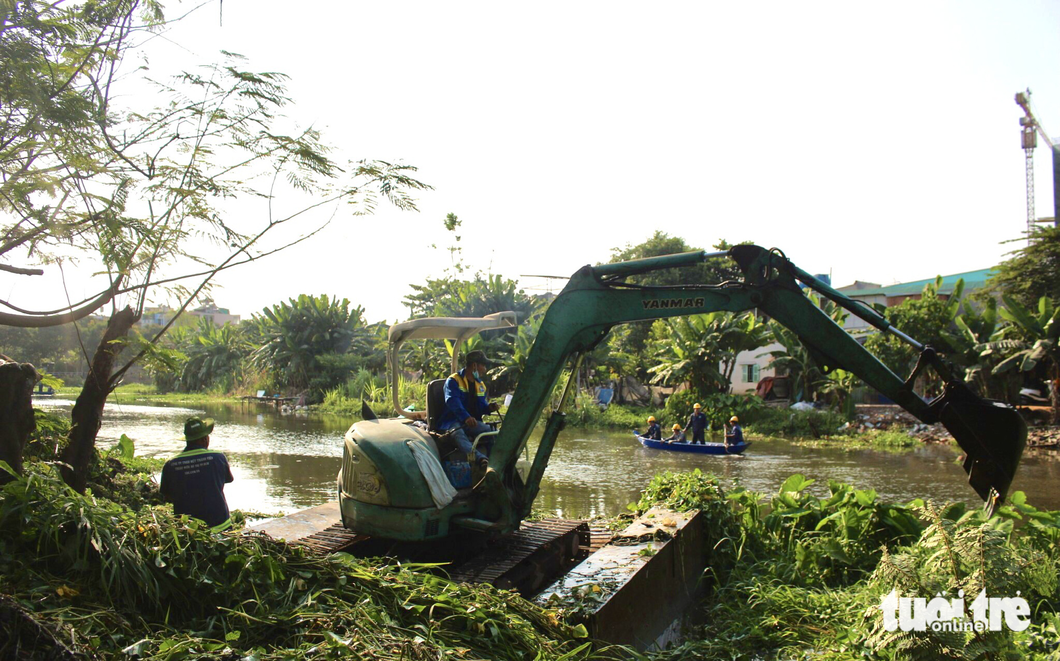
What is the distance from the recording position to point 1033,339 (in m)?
20.6

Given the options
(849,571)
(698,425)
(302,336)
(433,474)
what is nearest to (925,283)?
(698,425)

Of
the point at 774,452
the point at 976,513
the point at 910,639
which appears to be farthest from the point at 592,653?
the point at 774,452

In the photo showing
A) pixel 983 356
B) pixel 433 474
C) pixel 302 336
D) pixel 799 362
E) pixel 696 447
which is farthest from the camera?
pixel 302 336

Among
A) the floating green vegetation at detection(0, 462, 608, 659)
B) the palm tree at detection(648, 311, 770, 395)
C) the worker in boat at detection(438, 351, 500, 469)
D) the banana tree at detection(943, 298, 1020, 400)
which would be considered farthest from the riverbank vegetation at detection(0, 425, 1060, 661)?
the palm tree at detection(648, 311, 770, 395)

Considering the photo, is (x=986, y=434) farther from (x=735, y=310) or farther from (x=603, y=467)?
(x=603, y=467)

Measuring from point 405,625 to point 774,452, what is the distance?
17203 millimetres

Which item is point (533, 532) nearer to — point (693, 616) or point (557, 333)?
point (693, 616)

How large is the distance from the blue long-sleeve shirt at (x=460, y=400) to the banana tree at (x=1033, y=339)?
18.1 meters

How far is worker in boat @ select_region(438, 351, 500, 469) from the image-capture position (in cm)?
623

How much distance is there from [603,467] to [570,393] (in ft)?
35.9

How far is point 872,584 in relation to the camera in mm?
5117

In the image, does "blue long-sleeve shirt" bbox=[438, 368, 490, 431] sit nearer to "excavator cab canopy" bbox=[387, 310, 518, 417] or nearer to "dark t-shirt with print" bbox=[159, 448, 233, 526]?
"excavator cab canopy" bbox=[387, 310, 518, 417]

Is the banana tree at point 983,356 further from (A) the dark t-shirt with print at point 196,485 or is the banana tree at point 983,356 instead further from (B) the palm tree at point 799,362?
(A) the dark t-shirt with print at point 196,485

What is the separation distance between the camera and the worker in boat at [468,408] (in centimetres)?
623
